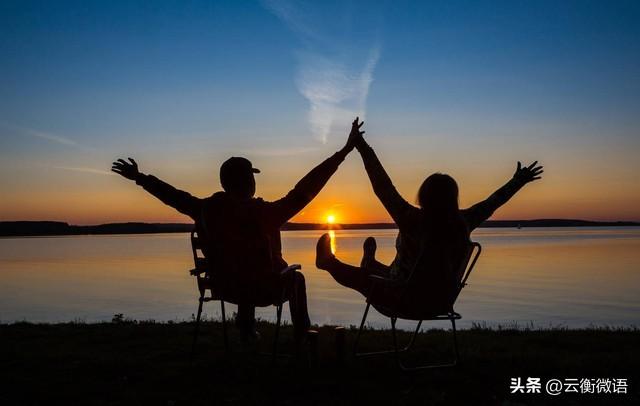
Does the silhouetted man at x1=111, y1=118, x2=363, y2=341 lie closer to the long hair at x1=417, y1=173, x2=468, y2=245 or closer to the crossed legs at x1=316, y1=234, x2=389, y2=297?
the crossed legs at x1=316, y1=234, x2=389, y2=297

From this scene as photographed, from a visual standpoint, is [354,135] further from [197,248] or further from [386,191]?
[197,248]

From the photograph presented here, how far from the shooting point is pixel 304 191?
5.56 meters

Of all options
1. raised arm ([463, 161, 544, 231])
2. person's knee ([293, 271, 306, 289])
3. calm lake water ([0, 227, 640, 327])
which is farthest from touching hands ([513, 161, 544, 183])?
calm lake water ([0, 227, 640, 327])

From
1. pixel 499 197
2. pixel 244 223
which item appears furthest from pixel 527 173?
pixel 244 223

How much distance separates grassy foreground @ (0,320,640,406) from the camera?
14.4 ft

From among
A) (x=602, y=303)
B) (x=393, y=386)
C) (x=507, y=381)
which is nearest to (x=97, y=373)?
(x=393, y=386)

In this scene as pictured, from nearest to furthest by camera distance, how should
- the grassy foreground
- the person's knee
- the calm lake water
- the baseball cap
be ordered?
the grassy foreground
the person's knee
the baseball cap
the calm lake water

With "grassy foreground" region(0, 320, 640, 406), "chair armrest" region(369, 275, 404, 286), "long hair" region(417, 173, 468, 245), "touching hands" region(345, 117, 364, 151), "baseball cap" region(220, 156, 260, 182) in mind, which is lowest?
"grassy foreground" region(0, 320, 640, 406)

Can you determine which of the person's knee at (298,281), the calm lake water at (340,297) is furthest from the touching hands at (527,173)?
the calm lake water at (340,297)

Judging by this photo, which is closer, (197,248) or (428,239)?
(428,239)

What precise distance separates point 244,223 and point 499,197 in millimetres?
2554

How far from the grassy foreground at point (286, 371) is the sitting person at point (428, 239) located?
757 millimetres

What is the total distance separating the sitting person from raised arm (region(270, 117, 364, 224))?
39 centimetres

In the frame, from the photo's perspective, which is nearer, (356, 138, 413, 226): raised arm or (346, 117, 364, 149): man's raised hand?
(356, 138, 413, 226): raised arm
